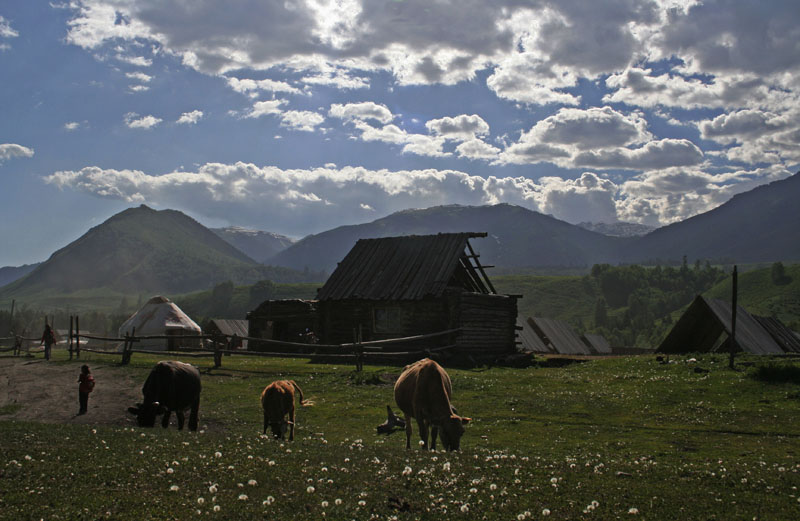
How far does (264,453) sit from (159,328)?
2166 inches

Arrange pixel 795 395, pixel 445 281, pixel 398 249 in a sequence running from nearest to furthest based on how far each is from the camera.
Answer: pixel 795 395 < pixel 445 281 < pixel 398 249

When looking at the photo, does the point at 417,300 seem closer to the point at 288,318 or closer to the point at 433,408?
the point at 288,318

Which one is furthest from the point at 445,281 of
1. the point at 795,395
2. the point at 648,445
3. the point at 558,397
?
the point at 648,445

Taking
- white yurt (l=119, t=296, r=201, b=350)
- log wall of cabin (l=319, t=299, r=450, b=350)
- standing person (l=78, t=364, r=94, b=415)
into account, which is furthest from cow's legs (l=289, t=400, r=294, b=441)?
white yurt (l=119, t=296, r=201, b=350)

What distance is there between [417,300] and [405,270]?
3915 millimetres

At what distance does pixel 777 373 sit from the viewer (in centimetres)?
2298

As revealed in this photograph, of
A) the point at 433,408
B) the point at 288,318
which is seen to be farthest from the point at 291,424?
the point at 288,318

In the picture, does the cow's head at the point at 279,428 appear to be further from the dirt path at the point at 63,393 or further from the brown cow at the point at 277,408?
the dirt path at the point at 63,393

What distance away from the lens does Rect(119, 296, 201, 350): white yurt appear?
203ft

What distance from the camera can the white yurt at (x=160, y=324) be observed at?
61.8m

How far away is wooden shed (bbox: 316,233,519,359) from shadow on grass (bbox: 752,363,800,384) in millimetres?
19399

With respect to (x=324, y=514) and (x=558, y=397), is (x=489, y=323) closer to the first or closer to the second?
(x=558, y=397)

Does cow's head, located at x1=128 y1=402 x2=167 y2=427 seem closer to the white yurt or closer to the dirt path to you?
the dirt path

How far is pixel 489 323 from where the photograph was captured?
44156 millimetres
